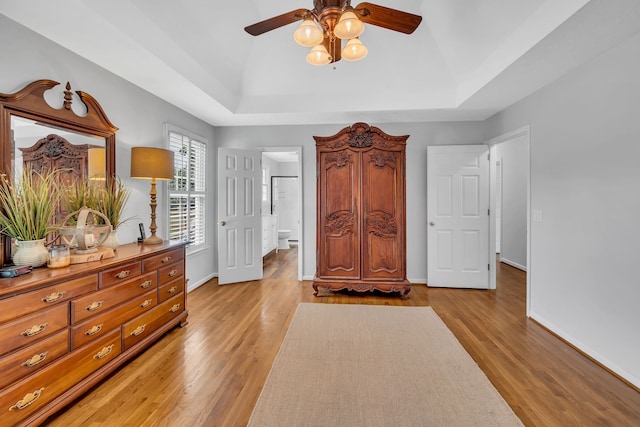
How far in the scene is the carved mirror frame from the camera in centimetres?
177

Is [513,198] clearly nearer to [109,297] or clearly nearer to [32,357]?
[109,297]

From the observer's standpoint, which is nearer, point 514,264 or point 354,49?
point 354,49

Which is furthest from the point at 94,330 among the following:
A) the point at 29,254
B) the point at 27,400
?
the point at 29,254

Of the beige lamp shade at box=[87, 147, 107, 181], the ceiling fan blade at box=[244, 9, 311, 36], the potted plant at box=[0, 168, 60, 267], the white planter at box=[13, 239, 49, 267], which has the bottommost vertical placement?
the white planter at box=[13, 239, 49, 267]

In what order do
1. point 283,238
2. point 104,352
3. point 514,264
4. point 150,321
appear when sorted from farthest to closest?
point 283,238
point 514,264
point 150,321
point 104,352

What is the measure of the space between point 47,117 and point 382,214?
3266 millimetres

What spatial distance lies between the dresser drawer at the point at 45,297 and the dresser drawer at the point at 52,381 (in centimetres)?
35

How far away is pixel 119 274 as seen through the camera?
2039 mm

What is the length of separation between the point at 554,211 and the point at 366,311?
216cm

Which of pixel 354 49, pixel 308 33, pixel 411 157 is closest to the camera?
pixel 308 33

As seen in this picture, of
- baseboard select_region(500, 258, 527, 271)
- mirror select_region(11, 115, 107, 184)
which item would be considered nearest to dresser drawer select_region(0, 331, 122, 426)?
mirror select_region(11, 115, 107, 184)

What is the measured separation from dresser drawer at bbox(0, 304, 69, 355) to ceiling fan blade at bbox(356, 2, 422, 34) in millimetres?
2575

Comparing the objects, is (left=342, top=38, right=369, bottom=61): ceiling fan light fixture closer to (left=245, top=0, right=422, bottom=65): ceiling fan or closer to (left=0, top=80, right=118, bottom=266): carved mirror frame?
(left=245, top=0, right=422, bottom=65): ceiling fan

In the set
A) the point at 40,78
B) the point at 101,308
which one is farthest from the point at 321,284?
the point at 40,78
